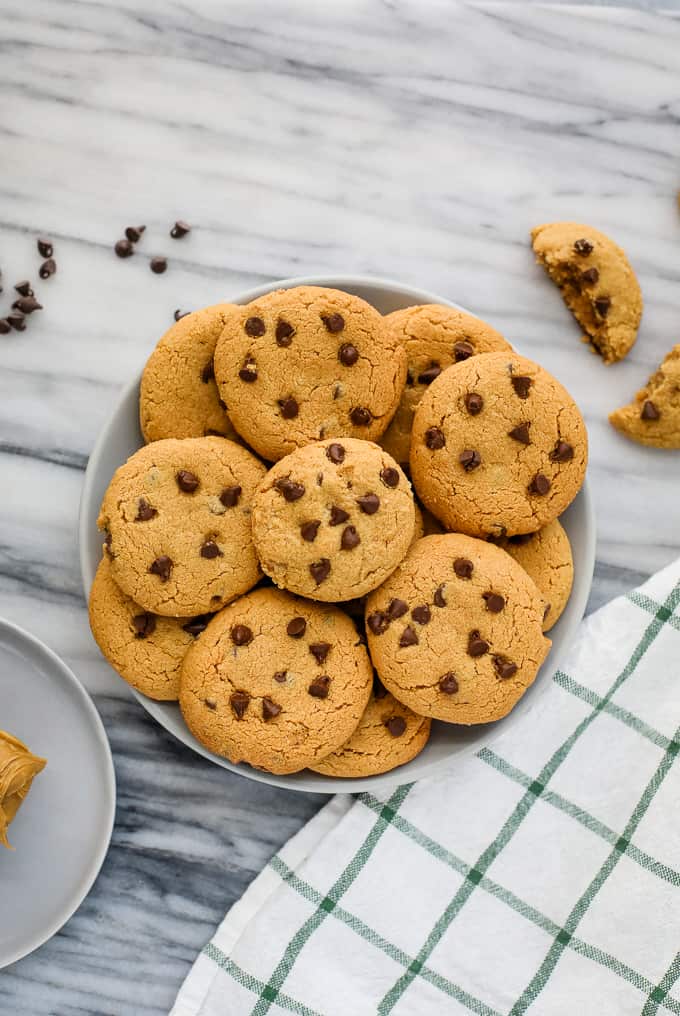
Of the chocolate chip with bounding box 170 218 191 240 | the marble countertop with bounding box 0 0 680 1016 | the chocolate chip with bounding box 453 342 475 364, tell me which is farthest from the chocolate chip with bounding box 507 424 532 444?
the chocolate chip with bounding box 170 218 191 240

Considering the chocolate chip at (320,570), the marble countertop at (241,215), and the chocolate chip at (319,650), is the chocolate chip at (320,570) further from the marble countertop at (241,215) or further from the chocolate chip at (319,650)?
the marble countertop at (241,215)

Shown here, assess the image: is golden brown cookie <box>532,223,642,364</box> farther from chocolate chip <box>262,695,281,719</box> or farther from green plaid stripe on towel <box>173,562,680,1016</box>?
chocolate chip <box>262,695,281,719</box>

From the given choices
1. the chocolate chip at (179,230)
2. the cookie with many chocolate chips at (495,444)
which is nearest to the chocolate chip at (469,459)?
the cookie with many chocolate chips at (495,444)

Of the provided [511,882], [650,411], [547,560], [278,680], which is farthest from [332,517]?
[511,882]

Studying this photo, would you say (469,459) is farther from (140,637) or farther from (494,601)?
(140,637)

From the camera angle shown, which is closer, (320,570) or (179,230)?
(320,570)
